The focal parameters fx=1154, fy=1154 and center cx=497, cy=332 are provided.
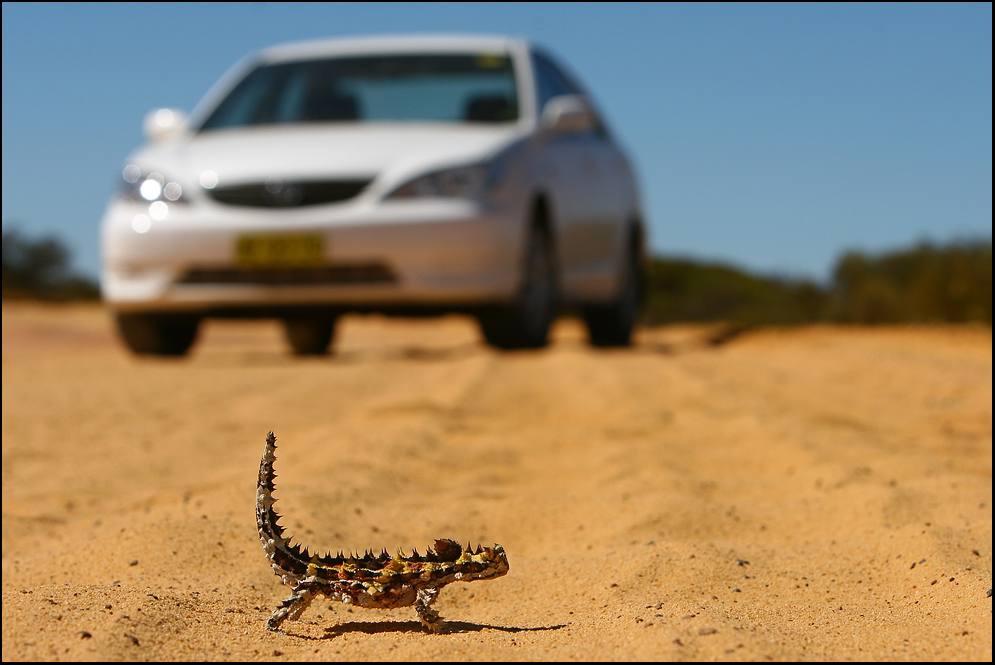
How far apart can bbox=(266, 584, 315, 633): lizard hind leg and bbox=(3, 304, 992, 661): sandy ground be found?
0.05 m

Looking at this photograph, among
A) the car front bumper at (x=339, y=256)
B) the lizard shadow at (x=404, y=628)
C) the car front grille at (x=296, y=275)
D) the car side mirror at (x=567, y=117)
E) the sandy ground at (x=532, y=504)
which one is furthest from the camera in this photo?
the car side mirror at (x=567, y=117)

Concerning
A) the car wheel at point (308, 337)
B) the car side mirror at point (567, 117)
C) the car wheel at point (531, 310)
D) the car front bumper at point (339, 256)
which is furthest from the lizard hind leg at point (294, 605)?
the car wheel at point (308, 337)

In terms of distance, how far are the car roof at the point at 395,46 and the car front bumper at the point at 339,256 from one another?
4.76 feet

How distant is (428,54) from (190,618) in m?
5.12

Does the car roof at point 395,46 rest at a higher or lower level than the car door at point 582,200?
higher

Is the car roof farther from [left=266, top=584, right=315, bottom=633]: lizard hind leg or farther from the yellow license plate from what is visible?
[left=266, top=584, right=315, bottom=633]: lizard hind leg

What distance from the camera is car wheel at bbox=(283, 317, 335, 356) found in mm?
8906

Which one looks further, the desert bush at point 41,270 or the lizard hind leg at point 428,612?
the desert bush at point 41,270

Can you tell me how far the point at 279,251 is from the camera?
5785 millimetres

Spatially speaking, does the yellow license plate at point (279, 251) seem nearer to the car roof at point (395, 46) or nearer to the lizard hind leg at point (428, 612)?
the car roof at point (395, 46)

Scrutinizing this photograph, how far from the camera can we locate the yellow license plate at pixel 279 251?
5.74 m

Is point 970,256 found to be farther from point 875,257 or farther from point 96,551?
point 96,551

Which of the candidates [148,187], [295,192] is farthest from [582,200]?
[148,187]

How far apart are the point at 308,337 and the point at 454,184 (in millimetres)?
3608
